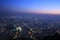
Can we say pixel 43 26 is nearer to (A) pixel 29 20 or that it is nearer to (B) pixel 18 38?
(A) pixel 29 20

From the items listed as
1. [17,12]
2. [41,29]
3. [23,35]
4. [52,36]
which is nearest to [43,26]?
[41,29]

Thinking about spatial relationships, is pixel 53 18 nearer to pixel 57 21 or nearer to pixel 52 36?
pixel 57 21

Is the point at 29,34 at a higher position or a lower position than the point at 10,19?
lower

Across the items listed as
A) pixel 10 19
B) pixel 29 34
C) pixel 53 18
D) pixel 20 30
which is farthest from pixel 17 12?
pixel 53 18

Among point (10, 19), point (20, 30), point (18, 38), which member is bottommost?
point (18, 38)

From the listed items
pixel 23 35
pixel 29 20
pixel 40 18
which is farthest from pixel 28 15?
pixel 23 35

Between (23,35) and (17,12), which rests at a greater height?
(17,12)
